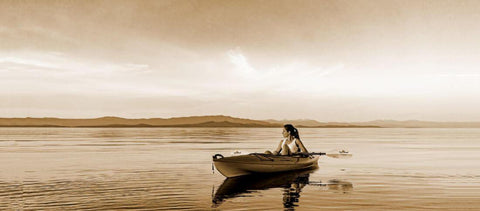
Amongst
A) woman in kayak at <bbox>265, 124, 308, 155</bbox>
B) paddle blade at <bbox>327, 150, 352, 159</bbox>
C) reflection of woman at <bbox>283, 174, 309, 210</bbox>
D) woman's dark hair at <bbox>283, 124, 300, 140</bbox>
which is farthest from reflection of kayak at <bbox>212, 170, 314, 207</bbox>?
paddle blade at <bbox>327, 150, 352, 159</bbox>

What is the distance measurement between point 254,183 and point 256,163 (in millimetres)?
2256

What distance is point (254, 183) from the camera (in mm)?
20891

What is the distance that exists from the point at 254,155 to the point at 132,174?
7.31m

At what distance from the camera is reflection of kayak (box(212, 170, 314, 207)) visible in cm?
1767

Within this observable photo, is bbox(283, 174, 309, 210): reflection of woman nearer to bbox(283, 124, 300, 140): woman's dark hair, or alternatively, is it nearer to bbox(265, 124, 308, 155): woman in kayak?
bbox(265, 124, 308, 155): woman in kayak

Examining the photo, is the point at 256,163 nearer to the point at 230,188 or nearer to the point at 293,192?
the point at 230,188

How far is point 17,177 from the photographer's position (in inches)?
910

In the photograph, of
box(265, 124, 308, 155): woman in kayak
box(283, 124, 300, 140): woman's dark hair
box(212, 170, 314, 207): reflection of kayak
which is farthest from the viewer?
box(265, 124, 308, 155): woman in kayak

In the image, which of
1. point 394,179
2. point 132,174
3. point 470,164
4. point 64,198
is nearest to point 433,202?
point 394,179

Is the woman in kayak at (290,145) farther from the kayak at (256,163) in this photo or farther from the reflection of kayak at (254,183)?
the reflection of kayak at (254,183)

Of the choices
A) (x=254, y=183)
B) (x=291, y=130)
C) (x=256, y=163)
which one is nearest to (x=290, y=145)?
(x=291, y=130)

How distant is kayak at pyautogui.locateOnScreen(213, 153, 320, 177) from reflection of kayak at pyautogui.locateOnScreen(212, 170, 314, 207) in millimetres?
324

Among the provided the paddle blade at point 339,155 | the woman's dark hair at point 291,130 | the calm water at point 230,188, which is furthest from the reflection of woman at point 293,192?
the paddle blade at point 339,155

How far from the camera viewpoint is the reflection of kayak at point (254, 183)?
1767cm
